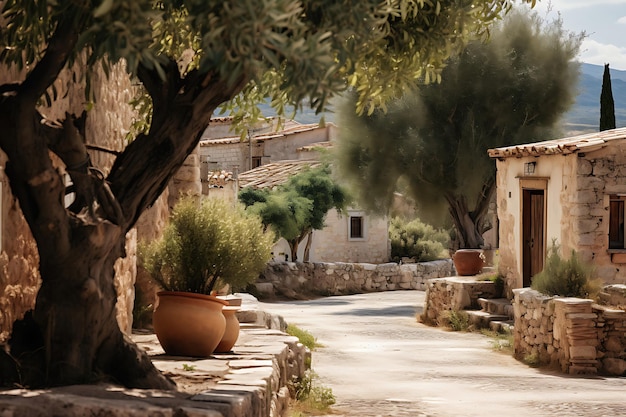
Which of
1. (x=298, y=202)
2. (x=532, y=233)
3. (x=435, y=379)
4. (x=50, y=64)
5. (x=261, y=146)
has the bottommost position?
(x=435, y=379)

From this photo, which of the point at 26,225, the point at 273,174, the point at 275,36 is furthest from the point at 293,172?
the point at 275,36

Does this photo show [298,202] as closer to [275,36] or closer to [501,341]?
[501,341]

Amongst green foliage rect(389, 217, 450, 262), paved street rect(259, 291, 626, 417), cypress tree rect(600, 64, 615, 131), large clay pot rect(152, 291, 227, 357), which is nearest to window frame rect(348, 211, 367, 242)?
green foliage rect(389, 217, 450, 262)

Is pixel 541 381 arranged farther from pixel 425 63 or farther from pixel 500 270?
pixel 500 270

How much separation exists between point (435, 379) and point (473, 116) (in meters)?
15.7

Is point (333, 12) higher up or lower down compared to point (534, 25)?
lower down

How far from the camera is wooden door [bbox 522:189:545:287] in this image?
19594 millimetres

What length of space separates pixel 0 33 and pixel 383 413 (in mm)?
5490

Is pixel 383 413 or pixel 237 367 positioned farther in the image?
pixel 383 413

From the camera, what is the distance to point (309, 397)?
10.4m

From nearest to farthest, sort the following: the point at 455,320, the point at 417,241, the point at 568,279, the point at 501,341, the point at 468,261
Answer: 1. the point at 568,279
2. the point at 501,341
3. the point at 455,320
4. the point at 468,261
5. the point at 417,241

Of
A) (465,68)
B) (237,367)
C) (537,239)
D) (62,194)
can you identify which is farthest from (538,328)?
(465,68)

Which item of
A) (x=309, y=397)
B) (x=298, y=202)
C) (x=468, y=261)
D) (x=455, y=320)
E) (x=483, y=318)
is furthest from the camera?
(x=298, y=202)

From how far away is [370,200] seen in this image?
96.5 feet
